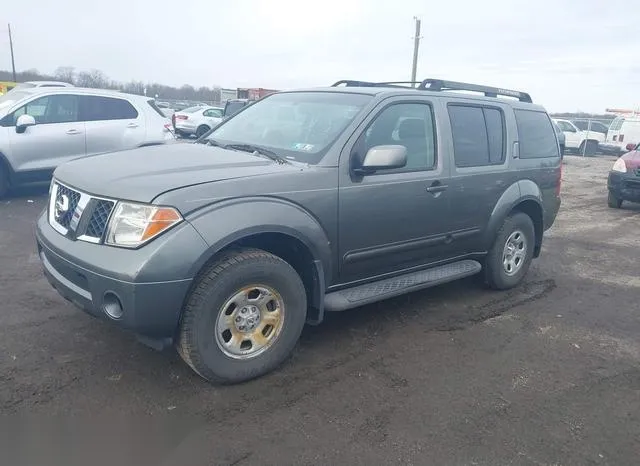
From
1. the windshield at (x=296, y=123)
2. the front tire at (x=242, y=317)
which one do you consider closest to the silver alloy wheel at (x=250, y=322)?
the front tire at (x=242, y=317)

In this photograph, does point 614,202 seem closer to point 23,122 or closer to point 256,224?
point 256,224

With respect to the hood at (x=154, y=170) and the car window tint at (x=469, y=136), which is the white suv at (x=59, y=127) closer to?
the hood at (x=154, y=170)

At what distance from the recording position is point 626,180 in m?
10.6

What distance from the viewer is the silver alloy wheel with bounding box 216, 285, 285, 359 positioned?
333 cm

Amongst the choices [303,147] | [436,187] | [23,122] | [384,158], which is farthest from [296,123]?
[23,122]

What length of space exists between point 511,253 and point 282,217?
9.96 feet

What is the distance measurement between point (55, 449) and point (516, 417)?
8.34ft

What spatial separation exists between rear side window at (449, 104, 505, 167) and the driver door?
22.2 feet

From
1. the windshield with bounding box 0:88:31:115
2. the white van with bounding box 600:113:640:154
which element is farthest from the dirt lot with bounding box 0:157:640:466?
the white van with bounding box 600:113:640:154

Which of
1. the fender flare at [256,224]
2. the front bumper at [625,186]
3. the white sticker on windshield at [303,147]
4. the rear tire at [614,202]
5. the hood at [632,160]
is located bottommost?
the rear tire at [614,202]

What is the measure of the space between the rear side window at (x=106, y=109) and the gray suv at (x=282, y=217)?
5599 millimetres

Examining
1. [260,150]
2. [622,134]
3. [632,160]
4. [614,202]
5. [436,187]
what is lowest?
[614,202]

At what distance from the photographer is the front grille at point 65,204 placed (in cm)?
340

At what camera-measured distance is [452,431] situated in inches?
120
